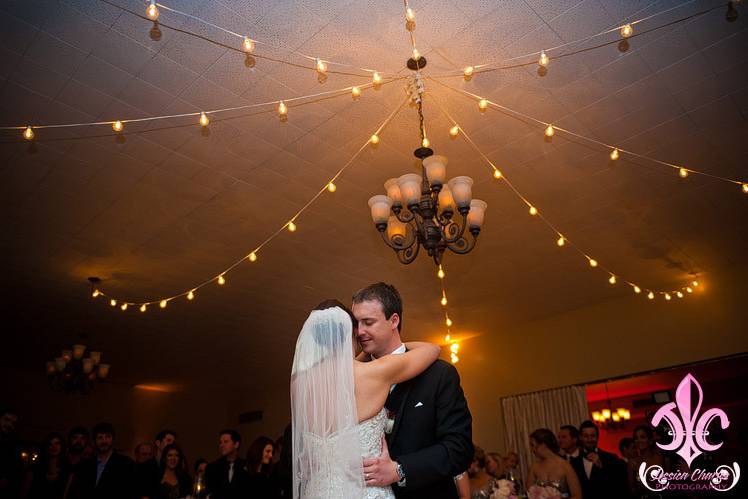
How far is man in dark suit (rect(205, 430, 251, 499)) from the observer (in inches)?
183

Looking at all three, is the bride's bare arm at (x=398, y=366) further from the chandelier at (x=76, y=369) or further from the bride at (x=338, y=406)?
the chandelier at (x=76, y=369)

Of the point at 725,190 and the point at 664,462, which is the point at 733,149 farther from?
the point at 664,462

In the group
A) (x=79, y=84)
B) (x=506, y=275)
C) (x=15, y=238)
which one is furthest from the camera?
(x=506, y=275)

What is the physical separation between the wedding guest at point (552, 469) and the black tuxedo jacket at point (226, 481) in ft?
7.20

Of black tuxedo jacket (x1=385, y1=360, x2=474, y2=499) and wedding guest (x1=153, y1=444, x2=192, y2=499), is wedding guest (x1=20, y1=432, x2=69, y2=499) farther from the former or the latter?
black tuxedo jacket (x1=385, y1=360, x2=474, y2=499)

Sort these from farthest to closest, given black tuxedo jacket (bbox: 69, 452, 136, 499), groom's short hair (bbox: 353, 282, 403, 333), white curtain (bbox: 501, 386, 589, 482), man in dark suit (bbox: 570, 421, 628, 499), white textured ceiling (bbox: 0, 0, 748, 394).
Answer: white curtain (bbox: 501, 386, 589, 482)
black tuxedo jacket (bbox: 69, 452, 136, 499)
man in dark suit (bbox: 570, 421, 628, 499)
white textured ceiling (bbox: 0, 0, 748, 394)
groom's short hair (bbox: 353, 282, 403, 333)

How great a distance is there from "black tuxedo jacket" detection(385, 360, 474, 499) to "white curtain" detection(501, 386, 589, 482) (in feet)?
22.3

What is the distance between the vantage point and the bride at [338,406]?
1.83 metres

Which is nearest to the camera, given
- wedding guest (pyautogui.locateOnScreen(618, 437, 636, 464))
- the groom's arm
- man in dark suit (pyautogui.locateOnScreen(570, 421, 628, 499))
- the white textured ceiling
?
the groom's arm

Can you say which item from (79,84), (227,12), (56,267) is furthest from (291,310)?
(227,12)

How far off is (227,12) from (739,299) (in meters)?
6.72

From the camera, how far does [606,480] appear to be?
188 inches

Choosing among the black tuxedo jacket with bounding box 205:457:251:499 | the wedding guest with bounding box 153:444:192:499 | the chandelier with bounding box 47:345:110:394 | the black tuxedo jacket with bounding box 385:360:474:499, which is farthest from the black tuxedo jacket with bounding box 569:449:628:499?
the chandelier with bounding box 47:345:110:394

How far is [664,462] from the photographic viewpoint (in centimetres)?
437
